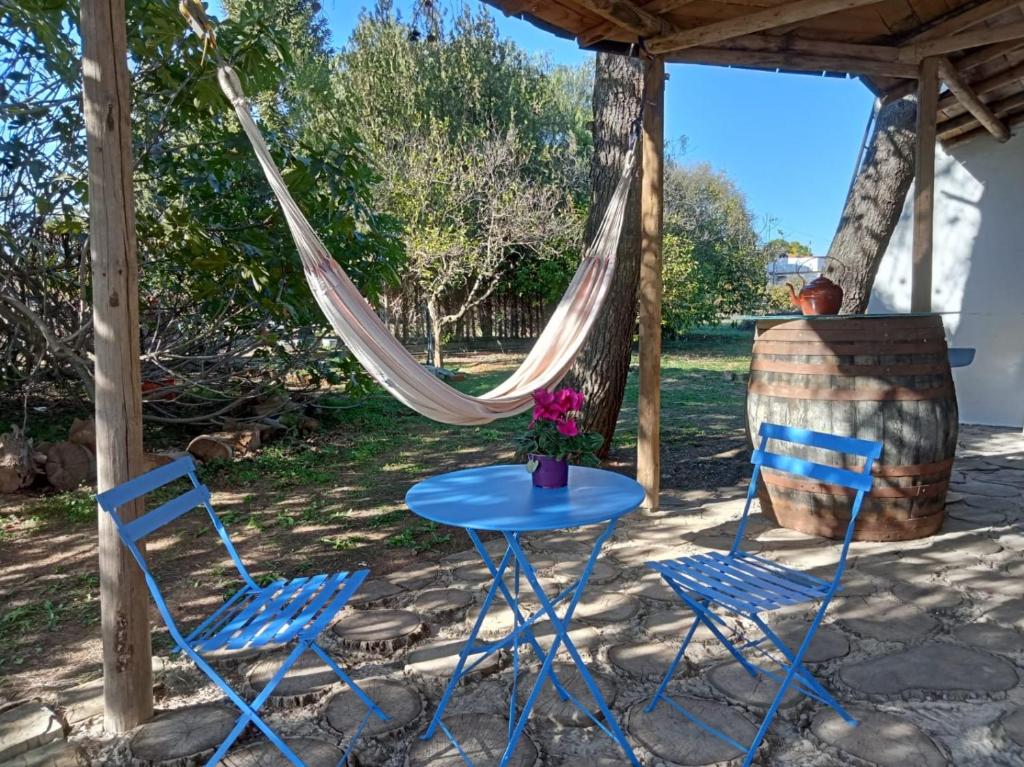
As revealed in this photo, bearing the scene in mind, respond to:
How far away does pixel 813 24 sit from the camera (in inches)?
127

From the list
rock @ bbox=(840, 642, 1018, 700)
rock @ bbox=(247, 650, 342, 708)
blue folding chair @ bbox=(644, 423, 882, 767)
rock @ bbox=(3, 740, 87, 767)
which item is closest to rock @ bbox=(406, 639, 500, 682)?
rock @ bbox=(247, 650, 342, 708)

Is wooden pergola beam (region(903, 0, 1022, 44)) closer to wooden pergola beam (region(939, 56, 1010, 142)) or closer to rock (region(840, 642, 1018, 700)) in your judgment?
wooden pergola beam (region(939, 56, 1010, 142))

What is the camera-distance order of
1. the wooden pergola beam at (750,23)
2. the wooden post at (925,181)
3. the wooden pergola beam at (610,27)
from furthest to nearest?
the wooden post at (925,181), the wooden pergola beam at (610,27), the wooden pergola beam at (750,23)

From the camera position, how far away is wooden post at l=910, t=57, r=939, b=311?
11.1ft

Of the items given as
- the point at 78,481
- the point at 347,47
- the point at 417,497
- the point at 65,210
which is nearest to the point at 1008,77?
the point at 417,497

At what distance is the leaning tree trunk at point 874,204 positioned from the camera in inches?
174

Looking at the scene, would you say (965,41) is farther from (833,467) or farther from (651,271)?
(833,467)

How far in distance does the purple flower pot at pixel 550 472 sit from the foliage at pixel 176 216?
7.94 feet

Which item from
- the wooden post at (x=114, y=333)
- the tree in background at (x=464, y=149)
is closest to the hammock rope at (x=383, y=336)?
the wooden post at (x=114, y=333)

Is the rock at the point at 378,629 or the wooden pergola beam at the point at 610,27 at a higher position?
the wooden pergola beam at the point at 610,27

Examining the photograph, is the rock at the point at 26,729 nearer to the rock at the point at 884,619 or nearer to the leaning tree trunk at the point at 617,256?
the rock at the point at 884,619

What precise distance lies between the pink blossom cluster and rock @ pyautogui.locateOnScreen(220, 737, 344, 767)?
0.88 meters

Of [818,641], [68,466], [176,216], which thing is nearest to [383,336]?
[818,641]

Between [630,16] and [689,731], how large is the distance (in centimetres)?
268
